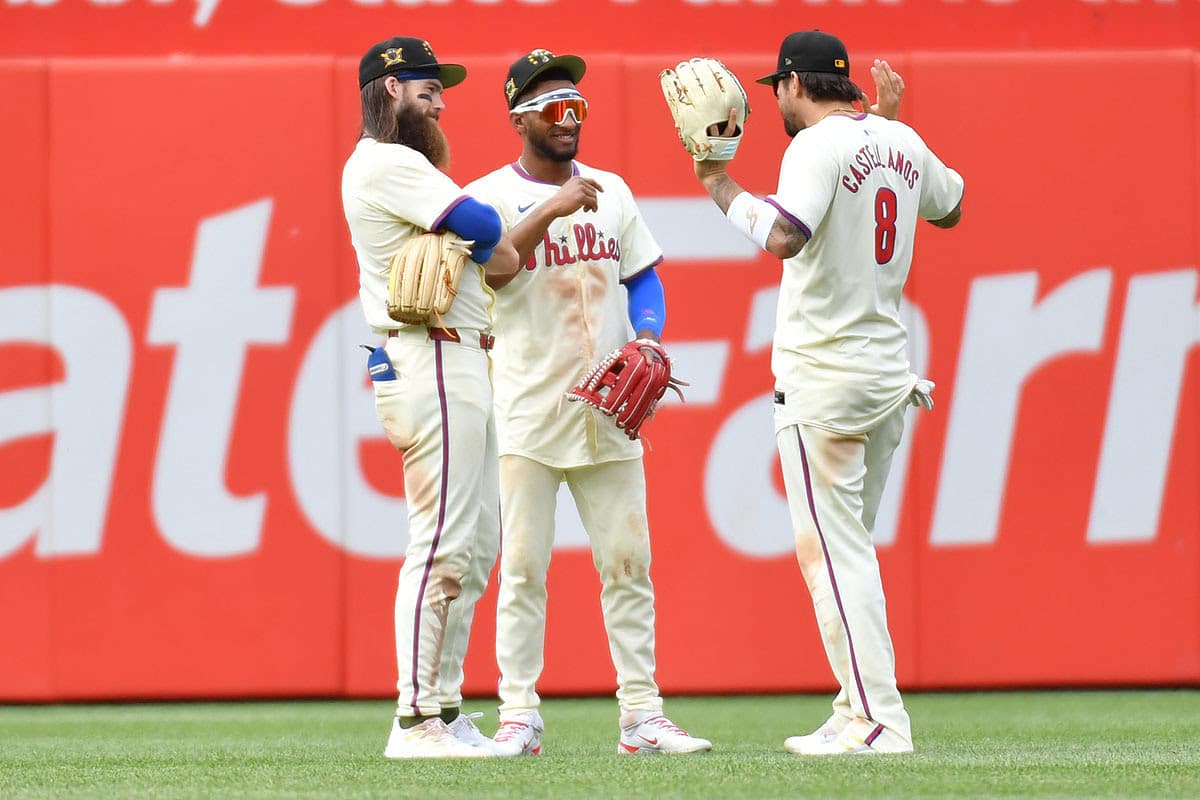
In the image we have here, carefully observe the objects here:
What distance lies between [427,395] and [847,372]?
3.34 ft

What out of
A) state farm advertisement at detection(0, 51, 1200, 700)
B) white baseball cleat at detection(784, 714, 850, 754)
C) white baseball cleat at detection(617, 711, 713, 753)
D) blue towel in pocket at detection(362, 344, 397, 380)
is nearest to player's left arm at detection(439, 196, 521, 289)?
blue towel in pocket at detection(362, 344, 397, 380)

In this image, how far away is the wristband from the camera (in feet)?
13.1

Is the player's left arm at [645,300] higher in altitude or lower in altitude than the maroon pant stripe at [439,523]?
higher

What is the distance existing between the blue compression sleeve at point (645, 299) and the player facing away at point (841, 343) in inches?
16.9

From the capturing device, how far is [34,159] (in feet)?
20.5

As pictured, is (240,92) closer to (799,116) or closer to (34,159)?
(34,159)

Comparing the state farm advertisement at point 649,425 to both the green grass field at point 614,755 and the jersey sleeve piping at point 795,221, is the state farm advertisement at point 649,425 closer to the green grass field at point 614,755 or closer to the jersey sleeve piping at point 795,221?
the green grass field at point 614,755

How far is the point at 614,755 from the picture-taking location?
430 centimetres

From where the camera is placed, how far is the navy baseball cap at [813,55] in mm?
4227

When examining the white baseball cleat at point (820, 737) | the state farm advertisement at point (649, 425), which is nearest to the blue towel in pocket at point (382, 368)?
the white baseball cleat at point (820, 737)

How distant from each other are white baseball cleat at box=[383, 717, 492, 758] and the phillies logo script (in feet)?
4.02

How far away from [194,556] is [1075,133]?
364 cm

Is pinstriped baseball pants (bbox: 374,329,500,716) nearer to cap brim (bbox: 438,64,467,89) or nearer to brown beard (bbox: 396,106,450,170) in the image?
brown beard (bbox: 396,106,450,170)

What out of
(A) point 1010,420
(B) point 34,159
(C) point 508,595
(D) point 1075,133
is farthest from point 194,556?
(D) point 1075,133
